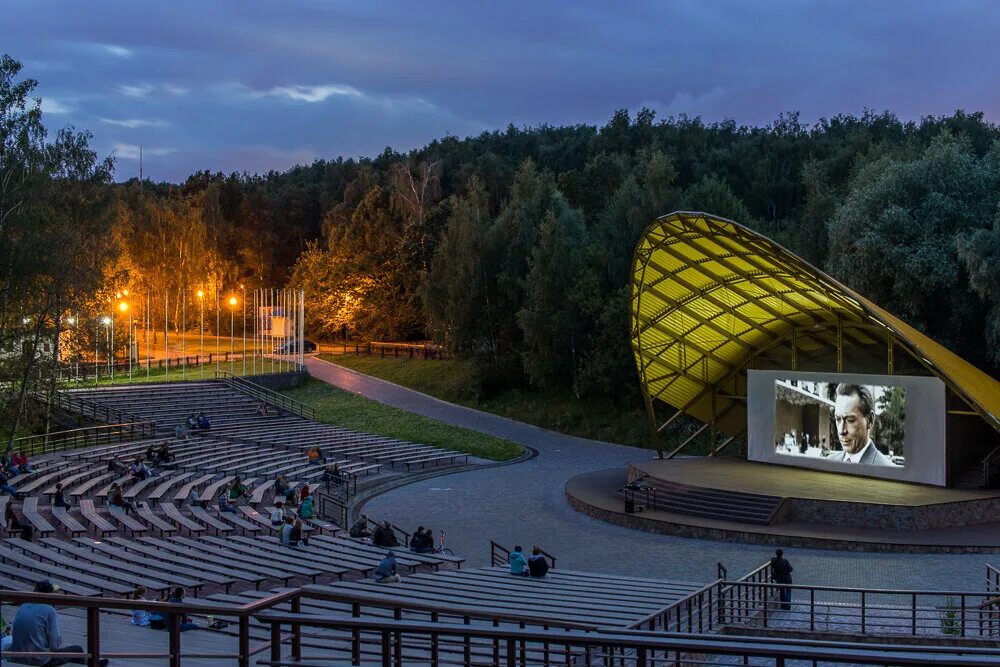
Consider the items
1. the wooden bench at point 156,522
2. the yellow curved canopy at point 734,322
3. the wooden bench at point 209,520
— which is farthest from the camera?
the yellow curved canopy at point 734,322

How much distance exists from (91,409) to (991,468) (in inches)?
1362

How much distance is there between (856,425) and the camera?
1192 inches

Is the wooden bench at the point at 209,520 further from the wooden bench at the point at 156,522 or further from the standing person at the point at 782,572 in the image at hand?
the standing person at the point at 782,572

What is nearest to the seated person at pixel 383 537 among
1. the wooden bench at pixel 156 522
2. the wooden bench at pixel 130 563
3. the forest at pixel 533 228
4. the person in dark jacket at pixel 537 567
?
the wooden bench at pixel 156 522

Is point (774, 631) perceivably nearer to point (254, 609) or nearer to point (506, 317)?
point (254, 609)

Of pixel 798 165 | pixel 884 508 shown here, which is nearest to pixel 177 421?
pixel 884 508

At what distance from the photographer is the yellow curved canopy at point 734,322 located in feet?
85.6

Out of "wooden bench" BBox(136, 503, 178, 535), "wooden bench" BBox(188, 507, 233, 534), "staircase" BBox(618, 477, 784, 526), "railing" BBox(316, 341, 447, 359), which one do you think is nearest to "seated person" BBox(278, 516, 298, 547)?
"wooden bench" BBox(188, 507, 233, 534)

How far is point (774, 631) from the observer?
13.9 metres

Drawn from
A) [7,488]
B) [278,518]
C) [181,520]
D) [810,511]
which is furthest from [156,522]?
[810,511]

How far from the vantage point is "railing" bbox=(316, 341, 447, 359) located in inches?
2520

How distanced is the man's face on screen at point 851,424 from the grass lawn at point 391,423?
44.0 feet

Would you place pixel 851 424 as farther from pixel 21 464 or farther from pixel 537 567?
pixel 21 464

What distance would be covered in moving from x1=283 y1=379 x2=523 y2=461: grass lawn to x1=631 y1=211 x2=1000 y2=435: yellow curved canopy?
7.85m
